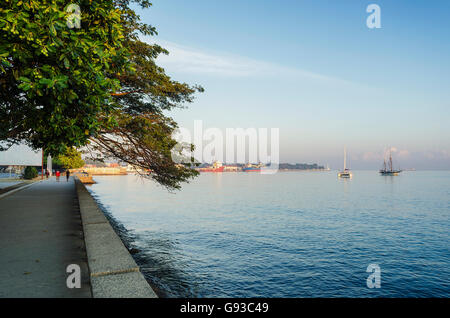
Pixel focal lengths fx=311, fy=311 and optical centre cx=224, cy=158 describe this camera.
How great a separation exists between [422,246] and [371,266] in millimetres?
7307

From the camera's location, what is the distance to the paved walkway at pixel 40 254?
5355mm

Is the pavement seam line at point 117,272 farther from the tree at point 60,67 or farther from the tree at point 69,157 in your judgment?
the tree at point 69,157

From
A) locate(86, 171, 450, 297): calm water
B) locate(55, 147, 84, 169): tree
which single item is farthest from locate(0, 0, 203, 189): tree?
locate(86, 171, 450, 297): calm water

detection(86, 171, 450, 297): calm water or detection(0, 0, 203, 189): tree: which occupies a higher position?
detection(0, 0, 203, 189): tree

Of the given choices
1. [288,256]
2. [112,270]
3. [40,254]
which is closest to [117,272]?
[112,270]

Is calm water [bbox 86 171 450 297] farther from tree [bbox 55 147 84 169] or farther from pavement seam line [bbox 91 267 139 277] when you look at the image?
tree [bbox 55 147 84 169]

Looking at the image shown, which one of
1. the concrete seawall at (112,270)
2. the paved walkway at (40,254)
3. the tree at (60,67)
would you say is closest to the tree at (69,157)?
the paved walkway at (40,254)

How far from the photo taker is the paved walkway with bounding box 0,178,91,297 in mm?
5355

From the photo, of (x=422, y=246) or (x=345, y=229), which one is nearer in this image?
(x=422, y=246)

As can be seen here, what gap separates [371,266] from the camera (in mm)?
14305

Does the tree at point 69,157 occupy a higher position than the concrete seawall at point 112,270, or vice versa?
the tree at point 69,157
